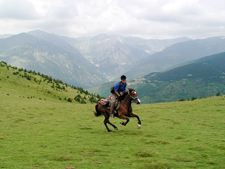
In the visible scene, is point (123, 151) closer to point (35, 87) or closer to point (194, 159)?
point (194, 159)

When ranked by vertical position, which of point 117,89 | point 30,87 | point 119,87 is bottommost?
point 117,89

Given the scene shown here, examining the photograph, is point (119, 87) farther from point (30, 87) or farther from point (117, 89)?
point (30, 87)

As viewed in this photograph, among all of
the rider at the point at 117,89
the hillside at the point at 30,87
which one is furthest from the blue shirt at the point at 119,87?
the hillside at the point at 30,87

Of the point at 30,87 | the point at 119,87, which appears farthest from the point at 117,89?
the point at 30,87

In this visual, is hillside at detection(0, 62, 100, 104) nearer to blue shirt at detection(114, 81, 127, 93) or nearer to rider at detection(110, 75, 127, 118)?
rider at detection(110, 75, 127, 118)

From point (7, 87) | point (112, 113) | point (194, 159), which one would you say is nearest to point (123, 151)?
point (194, 159)

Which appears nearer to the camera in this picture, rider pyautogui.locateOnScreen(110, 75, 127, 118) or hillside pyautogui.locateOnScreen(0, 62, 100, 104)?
rider pyautogui.locateOnScreen(110, 75, 127, 118)

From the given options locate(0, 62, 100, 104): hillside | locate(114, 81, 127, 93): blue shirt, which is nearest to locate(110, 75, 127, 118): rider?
locate(114, 81, 127, 93): blue shirt

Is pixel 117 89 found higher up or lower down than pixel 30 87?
lower down

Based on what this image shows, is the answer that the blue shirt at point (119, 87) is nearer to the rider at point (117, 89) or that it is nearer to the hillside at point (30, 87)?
the rider at point (117, 89)

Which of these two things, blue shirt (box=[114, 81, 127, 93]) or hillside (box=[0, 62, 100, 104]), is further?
hillside (box=[0, 62, 100, 104])

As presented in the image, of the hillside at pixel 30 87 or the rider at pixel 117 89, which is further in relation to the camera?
the hillside at pixel 30 87

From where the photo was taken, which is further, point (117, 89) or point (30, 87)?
point (30, 87)

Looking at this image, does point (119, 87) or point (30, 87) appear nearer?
point (119, 87)
